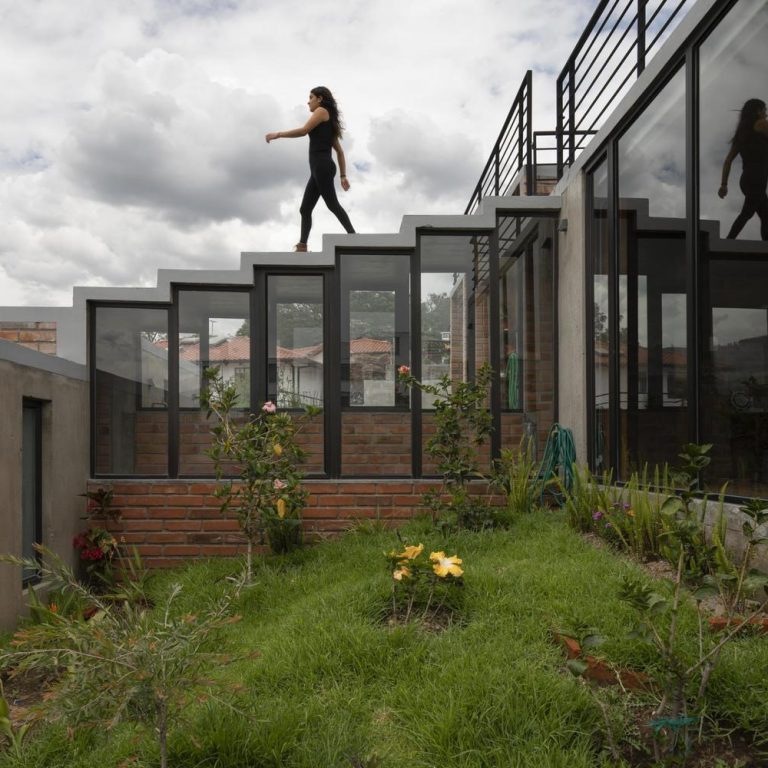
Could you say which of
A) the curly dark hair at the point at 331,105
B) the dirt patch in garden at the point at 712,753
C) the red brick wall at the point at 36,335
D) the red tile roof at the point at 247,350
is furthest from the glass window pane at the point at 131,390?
the dirt patch in garden at the point at 712,753

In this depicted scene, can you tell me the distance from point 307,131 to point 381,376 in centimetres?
266

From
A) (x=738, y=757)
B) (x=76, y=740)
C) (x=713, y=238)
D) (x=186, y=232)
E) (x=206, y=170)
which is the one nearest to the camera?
(x=738, y=757)

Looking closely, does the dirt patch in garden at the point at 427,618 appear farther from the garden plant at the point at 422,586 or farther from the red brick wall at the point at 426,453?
the red brick wall at the point at 426,453

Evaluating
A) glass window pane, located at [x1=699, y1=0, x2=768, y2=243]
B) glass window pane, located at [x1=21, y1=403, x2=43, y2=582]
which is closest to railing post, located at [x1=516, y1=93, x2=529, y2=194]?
glass window pane, located at [x1=699, y1=0, x2=768, y2=243]

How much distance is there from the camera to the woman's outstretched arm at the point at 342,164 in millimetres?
7082

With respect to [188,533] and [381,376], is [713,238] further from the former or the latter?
[188,533]

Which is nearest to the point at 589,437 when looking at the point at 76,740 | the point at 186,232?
the point at 76,740

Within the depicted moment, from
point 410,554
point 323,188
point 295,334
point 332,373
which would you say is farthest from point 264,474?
point 323,188

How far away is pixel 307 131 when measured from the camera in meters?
6.78

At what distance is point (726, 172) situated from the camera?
13.3ft

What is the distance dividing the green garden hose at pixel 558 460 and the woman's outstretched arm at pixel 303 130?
3993mm

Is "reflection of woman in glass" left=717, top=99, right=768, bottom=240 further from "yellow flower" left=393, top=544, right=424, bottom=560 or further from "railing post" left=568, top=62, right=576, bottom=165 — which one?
"railing post" left=568, top=62, right=576, bottom=165

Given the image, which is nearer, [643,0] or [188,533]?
[643,0]

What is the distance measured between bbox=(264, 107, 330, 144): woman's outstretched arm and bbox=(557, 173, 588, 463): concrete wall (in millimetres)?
2684
